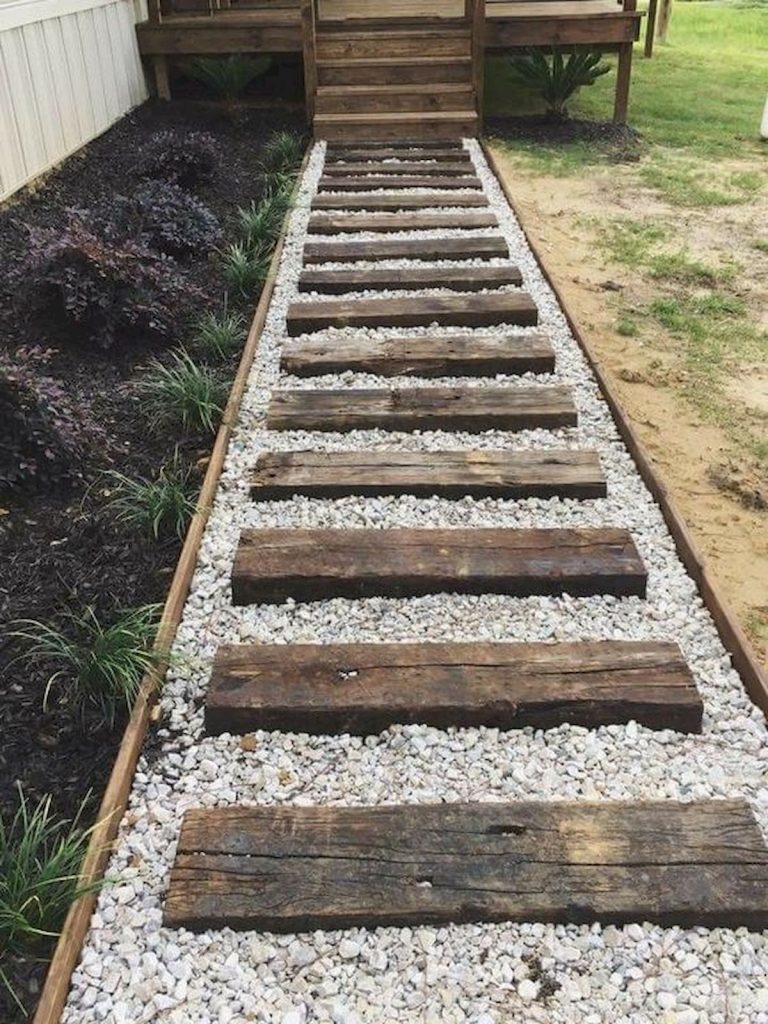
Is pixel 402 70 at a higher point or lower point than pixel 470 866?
higher

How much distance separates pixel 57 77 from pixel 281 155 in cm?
177

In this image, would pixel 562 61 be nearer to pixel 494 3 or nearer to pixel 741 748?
pixel 494 3

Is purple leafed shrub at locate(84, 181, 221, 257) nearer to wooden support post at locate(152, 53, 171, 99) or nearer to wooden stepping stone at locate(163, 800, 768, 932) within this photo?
wooden stepping stone at locate(163, 800, 768, 932)

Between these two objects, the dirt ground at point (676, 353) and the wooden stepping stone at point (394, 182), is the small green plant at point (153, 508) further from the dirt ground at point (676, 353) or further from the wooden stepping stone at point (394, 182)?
the wooden stepping stone at point (394, 182)

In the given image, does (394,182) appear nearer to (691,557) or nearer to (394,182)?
(394,182)

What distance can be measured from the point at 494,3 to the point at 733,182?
4.13m

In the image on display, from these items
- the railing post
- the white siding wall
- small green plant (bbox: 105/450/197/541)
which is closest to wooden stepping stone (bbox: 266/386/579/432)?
small green plant (bbox: 105/450/197/541)

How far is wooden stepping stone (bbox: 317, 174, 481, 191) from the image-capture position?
721 centimetres

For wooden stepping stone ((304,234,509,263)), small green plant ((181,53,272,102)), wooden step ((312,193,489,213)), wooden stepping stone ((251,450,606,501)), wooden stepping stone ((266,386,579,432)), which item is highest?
small green plant ((181,53,272,102))

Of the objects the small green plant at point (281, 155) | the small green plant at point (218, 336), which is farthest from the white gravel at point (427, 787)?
the small green plant at point (281, 155)

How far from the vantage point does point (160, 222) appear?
18.5 ft

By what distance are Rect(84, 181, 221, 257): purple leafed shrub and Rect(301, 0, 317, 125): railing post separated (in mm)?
3443

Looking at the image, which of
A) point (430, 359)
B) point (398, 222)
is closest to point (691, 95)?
point (398, 222)

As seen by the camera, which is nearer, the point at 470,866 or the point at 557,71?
the point at 470,866
